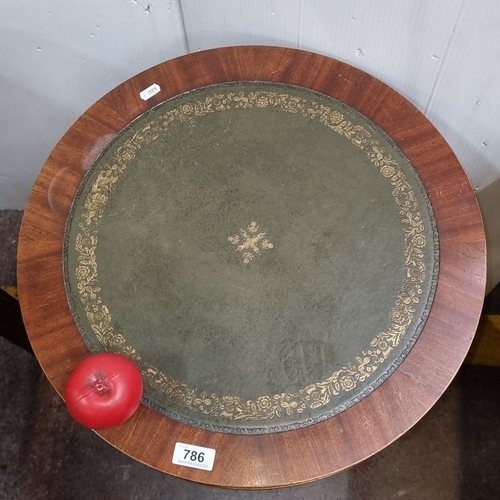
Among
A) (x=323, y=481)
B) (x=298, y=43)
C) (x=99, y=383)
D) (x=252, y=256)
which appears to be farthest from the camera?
(x=323, y=481)

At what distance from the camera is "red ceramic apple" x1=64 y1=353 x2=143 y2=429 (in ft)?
1.77

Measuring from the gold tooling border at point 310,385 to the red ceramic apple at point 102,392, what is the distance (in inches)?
2.1

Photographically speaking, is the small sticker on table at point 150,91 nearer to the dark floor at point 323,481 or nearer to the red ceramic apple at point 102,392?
the red ceramic apple at point 102,392

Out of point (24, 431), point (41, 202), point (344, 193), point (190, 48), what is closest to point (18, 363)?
point (24, 431)

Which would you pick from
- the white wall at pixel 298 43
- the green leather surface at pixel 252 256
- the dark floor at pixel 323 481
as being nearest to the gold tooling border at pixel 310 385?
the green leather surface at pixel 252 256

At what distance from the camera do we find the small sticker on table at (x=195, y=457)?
57 cm

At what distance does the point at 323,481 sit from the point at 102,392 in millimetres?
654

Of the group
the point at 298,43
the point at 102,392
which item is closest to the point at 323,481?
the point at 102,392

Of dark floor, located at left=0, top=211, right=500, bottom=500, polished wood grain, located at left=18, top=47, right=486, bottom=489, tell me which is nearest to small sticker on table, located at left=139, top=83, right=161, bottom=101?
polished wood grain, located at left=18, top=47, right=486, bottom=489

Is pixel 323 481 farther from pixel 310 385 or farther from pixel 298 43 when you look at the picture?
pixel 298 43

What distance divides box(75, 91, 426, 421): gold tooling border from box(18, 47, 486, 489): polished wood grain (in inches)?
0.9

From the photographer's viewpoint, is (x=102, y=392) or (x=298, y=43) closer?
(x=102, y=392)

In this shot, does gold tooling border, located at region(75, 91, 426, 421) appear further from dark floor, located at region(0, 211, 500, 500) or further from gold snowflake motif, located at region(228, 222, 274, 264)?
dark floor, located at region(0, 211, 500, 500)

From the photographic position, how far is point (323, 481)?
42.0 inches
